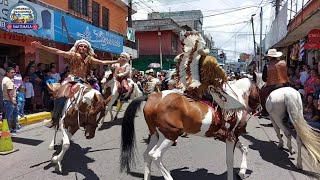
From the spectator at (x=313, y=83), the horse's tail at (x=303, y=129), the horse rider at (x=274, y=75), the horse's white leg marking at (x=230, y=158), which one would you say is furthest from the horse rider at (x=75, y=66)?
the spectator at (x=313, y=83)

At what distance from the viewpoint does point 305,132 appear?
231 inches

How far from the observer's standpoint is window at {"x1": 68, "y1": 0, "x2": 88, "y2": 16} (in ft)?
59.9

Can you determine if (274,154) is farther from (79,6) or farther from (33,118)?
(79,6)

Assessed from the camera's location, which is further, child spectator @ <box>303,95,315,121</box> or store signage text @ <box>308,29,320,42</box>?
store signage text @ <box>308,29,320,42</box>

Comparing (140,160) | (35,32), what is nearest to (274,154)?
(140,160)

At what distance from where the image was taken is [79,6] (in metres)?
19.2

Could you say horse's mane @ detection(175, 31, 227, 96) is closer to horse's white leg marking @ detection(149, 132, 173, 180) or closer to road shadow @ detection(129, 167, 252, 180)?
horse's white leg marking @ detection(149, 132, 173, 180)

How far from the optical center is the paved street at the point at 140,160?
5.81 m

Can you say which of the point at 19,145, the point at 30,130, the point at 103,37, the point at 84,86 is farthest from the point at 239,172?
the point at 103,37

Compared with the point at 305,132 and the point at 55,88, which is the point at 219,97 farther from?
the point at 55,88

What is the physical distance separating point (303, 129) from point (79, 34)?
1186cm

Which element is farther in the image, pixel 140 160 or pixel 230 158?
pixel 140 160

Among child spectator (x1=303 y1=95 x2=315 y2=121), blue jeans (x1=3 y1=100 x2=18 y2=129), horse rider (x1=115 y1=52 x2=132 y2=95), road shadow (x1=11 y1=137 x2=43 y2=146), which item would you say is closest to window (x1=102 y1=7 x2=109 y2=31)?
horse rider (x1=115 y1=52 x2=132 y2=95)

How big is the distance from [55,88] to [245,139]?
4962 millimetres
